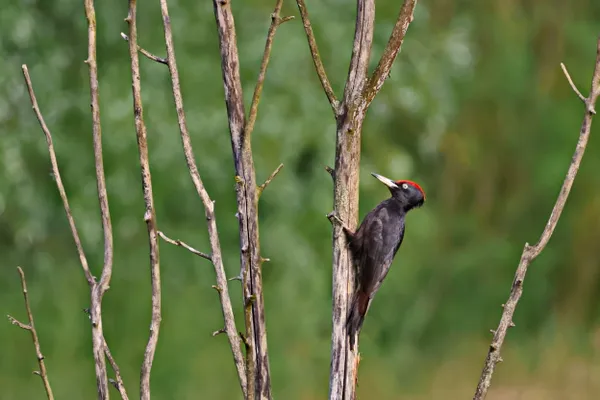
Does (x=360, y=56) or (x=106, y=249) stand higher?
(x=360, y=56)

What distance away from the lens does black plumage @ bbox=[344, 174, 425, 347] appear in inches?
125

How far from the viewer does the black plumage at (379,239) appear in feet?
10.4

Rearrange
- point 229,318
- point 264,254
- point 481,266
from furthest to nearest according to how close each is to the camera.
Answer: point 481,266 → point 264,254 → point 229,318

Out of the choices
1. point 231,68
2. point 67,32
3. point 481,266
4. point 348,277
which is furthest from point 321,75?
point 481,266

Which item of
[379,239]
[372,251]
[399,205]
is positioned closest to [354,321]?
[372,251]

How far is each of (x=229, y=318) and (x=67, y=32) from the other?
16.2 feet

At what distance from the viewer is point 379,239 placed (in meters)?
3.72

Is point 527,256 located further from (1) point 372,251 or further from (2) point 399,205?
(2) point 399,205

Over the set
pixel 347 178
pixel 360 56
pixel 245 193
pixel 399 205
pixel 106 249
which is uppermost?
pixel 399 205

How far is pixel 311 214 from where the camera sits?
6625mm

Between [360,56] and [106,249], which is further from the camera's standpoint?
[360,56]

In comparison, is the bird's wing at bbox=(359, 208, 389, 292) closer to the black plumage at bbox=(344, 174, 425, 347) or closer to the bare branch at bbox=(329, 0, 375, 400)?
the black plumage at bbox=(344, 174, 425, 347)

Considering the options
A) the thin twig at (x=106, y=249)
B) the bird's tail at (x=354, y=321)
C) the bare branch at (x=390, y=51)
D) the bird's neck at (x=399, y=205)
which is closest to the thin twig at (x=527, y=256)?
the bird's tail at (x=354, y=321)

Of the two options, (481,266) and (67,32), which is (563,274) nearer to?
(481,266)
